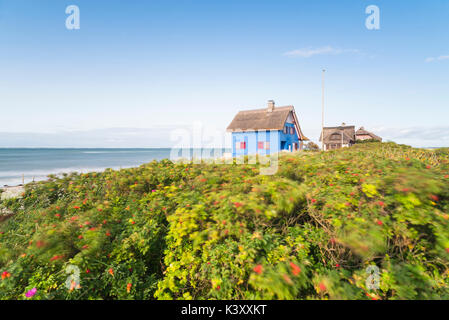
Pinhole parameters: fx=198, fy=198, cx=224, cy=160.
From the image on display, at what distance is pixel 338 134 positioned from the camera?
123ft

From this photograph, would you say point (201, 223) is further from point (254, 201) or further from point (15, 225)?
point (15, 225)

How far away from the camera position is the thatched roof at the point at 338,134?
3712 cm

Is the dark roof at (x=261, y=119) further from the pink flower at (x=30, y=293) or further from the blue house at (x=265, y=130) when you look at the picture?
the pink flower at (x=30, y=293)

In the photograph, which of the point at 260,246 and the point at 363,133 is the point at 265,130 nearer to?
the point at 260,246

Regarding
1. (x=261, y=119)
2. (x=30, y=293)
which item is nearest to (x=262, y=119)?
(x=261, y=119)

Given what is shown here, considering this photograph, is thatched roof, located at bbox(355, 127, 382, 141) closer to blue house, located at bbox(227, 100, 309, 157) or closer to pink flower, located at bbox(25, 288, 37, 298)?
blue house, located at bbox(227, 100, 309, 157)

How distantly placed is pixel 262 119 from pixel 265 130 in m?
1.83

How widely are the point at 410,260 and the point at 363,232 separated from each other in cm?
86

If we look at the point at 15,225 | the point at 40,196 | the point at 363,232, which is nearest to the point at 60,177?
the point at 40,196

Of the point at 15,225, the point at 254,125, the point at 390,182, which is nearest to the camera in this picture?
the point at 390,182

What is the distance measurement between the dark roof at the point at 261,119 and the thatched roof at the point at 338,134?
16903mm

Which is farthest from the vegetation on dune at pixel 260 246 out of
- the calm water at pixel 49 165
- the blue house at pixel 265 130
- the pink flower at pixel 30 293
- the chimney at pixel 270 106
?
the chimney at pixel 270 106

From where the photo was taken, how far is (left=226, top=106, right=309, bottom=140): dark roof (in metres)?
21.6
